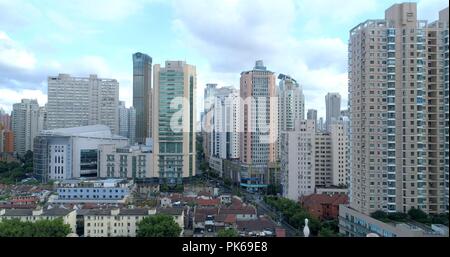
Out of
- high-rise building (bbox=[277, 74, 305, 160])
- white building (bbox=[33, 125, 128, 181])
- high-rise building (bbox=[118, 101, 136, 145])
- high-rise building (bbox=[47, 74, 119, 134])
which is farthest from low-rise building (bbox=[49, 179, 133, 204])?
high-rise building (bbox=[118, 101, 136, 145])

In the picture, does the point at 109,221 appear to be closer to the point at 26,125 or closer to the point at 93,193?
the point at 93,193

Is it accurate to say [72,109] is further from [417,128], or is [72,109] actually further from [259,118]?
[417,128]

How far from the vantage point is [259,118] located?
31.0 ft

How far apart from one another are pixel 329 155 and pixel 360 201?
3030mm

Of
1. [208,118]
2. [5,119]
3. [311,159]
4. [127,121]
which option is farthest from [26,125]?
[311,159]

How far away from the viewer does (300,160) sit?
→ 747 cm

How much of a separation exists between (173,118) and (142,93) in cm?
576

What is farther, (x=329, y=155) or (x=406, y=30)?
(x=329, y=155)

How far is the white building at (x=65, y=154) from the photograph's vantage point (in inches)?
359

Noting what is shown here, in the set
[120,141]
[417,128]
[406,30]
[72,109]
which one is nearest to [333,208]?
[417,128]

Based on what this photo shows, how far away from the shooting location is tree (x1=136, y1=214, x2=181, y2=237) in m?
2.77

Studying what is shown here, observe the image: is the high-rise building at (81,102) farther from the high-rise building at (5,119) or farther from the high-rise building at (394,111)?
the high-rise building at (394,111)

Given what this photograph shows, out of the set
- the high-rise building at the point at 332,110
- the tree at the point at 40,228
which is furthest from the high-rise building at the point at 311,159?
the tree at the point at 40,228
